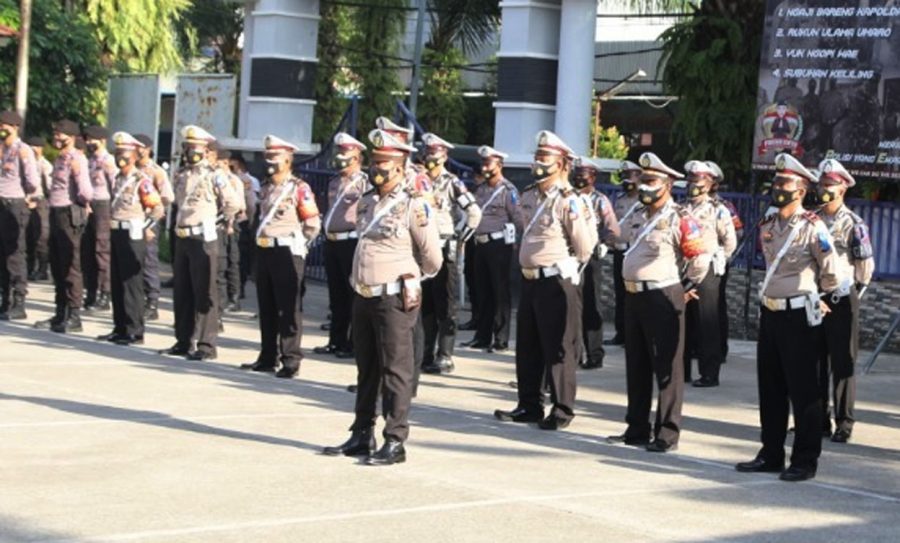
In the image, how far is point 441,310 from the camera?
15.5 metres

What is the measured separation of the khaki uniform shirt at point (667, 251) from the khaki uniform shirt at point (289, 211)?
379 cm

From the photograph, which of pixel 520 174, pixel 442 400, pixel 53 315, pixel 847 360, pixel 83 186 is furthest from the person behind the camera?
pixel 520 174

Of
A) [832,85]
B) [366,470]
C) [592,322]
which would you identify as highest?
[832,85]

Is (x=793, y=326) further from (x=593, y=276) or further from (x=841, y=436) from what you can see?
(x=593, y=276)

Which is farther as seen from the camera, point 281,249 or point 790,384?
point 281,249

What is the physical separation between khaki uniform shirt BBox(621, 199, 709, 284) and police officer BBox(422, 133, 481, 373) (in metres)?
3.54

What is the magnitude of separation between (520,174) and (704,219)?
7448 mm

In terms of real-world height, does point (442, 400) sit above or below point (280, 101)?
below

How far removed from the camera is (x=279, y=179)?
14898 mm

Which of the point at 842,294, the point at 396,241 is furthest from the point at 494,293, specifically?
the point at 396,241

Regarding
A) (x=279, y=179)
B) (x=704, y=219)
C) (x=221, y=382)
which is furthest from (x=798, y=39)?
(x=221, y=382)

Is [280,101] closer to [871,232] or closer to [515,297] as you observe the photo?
[515,297]

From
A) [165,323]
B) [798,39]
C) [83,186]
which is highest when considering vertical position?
[798,39]

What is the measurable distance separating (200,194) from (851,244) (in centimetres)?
579
